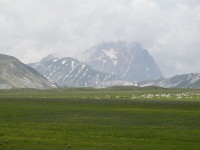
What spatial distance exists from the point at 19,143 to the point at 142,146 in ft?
43.6

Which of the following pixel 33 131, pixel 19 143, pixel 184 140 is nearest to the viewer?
pixel 19 143

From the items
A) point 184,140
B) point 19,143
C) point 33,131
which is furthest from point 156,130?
point 19,143

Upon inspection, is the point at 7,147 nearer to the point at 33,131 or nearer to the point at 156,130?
the point at 33,131

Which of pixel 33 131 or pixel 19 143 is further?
pixel 33 131

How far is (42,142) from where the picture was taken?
41.1m

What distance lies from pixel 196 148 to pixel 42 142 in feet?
54.3

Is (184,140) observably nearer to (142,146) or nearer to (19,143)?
(142,146)

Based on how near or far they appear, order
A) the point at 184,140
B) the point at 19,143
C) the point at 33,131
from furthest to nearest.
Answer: the point at 33,131, the point at 184,140, the point at 19,143

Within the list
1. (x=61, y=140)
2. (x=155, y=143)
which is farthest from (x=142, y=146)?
(x=61, y=140)

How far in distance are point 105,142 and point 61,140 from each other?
16.8 feet

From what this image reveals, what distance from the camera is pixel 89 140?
42938mm

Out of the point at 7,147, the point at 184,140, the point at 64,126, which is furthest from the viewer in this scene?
the point at 64,126

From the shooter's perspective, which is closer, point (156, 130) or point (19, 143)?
point (19, 143)

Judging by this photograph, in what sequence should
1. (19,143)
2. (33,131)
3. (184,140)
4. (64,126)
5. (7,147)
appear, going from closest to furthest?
(7,147)
(19,143)
(184,140)
(33,131)
(64,126)
